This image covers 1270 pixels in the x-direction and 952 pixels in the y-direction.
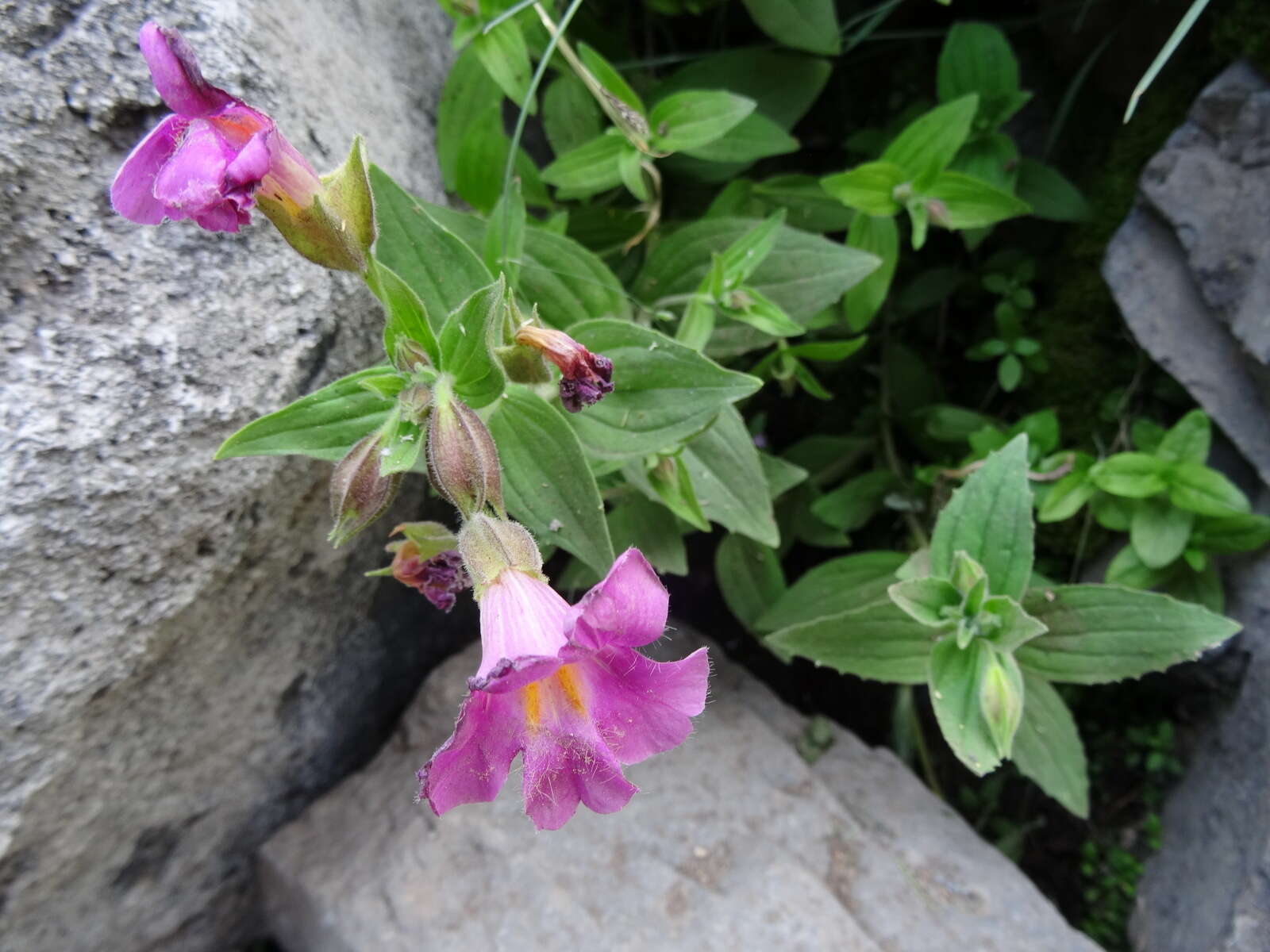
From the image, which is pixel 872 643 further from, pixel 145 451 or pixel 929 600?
pixel 145 451

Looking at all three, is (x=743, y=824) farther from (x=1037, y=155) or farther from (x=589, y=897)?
(x=1037, y=155)

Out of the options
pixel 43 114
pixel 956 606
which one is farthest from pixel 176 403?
pixel 956 606

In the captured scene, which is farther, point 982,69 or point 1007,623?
point 982,69

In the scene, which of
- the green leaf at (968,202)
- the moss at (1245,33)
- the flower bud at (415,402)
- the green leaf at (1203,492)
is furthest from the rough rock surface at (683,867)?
the moss at (1245,33)

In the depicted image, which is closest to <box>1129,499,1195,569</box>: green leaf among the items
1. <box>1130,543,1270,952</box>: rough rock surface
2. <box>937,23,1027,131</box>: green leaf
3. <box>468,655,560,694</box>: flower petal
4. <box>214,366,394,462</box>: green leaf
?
<box>1130,543,1270,952</box>: rough rock surface

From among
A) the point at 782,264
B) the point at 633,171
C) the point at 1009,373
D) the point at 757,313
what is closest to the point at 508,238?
the point at 633,171
